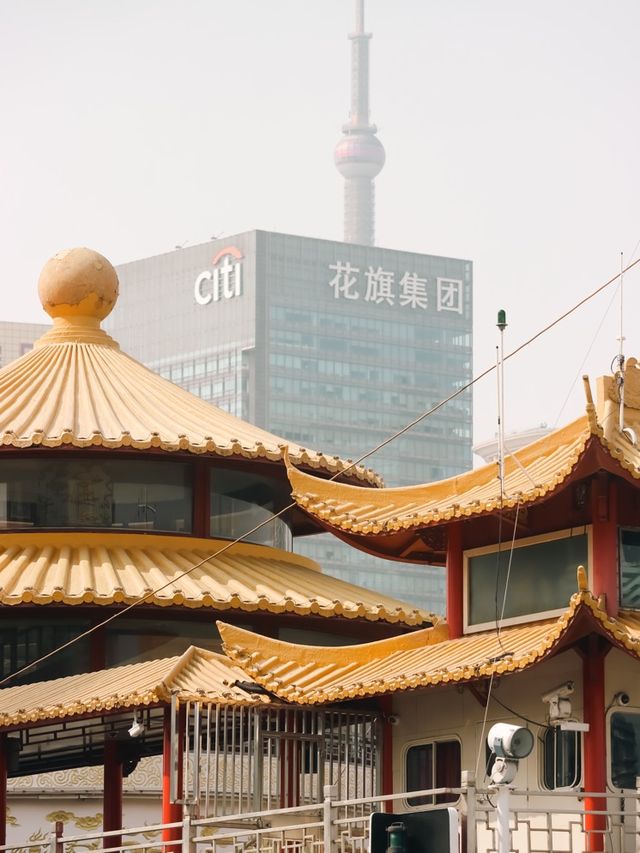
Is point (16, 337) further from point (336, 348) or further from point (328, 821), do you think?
point (328, 821)

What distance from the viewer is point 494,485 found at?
2209 centimetres

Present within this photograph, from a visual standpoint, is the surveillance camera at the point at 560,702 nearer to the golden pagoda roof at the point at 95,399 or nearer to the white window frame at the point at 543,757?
the white window frame at the point at 543,757

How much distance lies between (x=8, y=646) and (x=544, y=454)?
8494mm

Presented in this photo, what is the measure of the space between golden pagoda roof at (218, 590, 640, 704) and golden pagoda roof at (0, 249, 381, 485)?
6.26 metres

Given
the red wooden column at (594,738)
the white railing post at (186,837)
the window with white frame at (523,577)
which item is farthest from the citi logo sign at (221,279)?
the red wooden column at (594,738)

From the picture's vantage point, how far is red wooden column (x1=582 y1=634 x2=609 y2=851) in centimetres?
1888

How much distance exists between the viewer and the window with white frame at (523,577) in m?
20.7

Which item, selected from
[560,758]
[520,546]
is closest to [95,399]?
[520,546]

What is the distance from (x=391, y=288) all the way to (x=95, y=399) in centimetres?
11620

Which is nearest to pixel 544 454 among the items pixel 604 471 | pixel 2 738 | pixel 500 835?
pixel 604 471

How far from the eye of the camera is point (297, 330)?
142 m

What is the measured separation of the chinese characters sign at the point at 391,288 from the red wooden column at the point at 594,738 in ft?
402

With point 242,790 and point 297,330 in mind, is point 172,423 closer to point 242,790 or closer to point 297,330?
point 242,790

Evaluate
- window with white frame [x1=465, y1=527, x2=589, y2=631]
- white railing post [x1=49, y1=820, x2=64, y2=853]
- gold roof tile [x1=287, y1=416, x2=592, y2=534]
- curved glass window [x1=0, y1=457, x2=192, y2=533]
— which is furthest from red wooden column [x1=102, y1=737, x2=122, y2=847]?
window with white frame [x1=465, y1=527, x2=589, y2=631]
